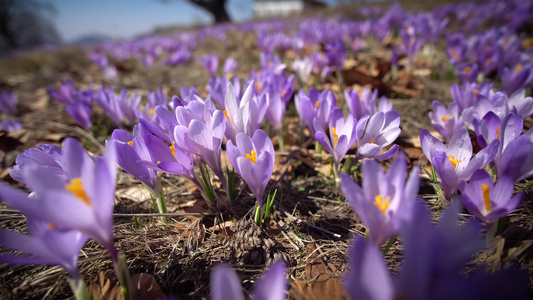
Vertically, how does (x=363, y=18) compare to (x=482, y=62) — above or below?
above

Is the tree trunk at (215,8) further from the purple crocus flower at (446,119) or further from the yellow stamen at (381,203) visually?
the yellow stamen at (381,203)

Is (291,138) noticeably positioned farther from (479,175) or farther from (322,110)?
(479,175)

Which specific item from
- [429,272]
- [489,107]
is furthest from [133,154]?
[489,107]

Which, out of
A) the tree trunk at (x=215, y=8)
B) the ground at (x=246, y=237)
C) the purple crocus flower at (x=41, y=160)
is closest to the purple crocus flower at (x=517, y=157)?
the ground at (x=246, y=237)

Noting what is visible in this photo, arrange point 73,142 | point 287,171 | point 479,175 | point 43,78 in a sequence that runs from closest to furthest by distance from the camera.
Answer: point 73,142, point 479,175, point 287,171, point 43,78

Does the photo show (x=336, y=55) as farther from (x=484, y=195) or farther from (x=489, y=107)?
(x=484, y=195)

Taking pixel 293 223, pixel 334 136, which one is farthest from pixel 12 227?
pixel 334 136
